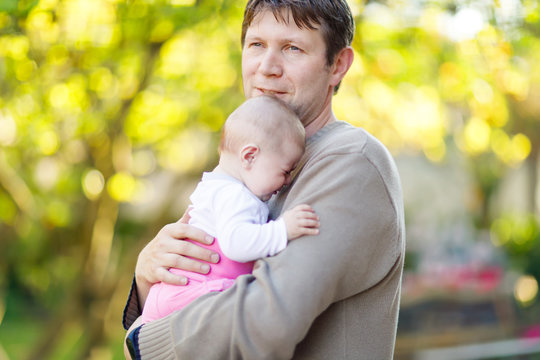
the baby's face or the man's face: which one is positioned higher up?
the man's face

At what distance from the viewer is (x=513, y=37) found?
4133 millimetres

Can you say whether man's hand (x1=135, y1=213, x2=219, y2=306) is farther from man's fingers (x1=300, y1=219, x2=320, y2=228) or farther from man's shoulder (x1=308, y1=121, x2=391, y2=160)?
man's shoulder (x1=308, y1=121, x2=391, y2=160)

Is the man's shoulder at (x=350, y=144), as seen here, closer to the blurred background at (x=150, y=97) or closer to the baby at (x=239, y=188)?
the baby at (x=239, y=188)

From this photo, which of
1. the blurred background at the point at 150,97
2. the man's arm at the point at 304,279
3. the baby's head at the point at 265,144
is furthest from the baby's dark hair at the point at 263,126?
the blurred background at the point at 150,97

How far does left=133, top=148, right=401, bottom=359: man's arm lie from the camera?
1.54 meters

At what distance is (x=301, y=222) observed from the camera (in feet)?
5.24

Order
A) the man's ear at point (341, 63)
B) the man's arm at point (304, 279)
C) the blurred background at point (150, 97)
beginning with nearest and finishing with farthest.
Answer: the man's arm at point (304, 279)
the man's ear at point (341, 63)
the blurred background at point (150, 97)

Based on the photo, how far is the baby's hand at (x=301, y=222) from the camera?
5.24ft

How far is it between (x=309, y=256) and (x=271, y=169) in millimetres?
336

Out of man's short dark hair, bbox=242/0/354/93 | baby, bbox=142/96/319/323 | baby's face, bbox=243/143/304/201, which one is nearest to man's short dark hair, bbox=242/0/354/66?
man's short dark hair, bbox=242/0/354/93

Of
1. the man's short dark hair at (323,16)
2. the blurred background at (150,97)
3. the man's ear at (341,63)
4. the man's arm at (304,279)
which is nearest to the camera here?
the man's arm at (304,279)

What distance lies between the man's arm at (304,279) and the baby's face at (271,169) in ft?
0.25

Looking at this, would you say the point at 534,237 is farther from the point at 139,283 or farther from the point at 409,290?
the point at 139,283

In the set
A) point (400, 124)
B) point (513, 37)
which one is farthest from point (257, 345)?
point (400, 124)
